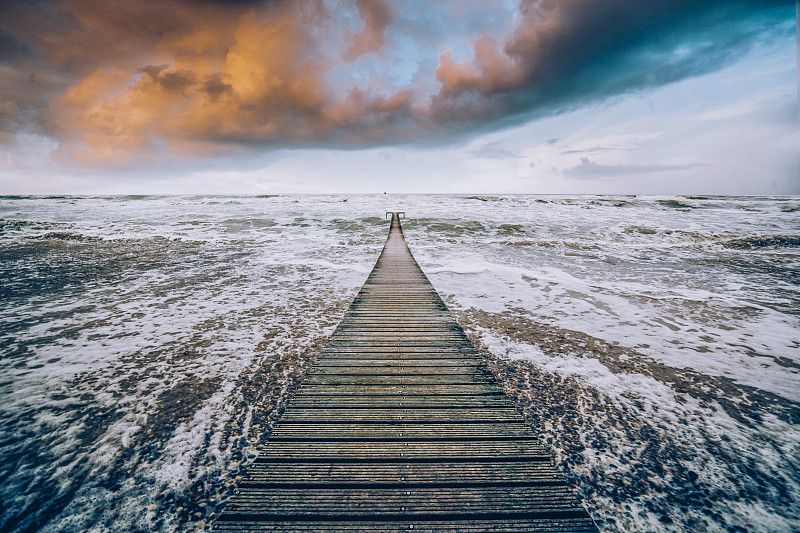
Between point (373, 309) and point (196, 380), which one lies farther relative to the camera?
point (373, 309)

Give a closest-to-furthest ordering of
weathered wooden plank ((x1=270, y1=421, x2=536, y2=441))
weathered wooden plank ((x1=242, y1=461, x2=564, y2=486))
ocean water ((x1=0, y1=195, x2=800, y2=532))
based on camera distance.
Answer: ocean water ((x1=0, y1=195, x2=800, y2=532)), weathered wooden plank ((x1=242, y1=461, x2=564, y2=486)), weathered wooden plank ((x1=270, y1=421, x2=536, y2=441))

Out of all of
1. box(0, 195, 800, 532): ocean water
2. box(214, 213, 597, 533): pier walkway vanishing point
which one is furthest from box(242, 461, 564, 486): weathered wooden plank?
box(0, 195, 800, 532): ocean water

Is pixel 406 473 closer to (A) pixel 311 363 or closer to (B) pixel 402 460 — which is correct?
(B) pixel 402 460

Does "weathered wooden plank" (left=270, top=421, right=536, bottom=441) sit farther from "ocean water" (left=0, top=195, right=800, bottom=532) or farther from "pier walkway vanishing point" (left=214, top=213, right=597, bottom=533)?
"ocean water" (left=0, top=195, right=800, bottom=532)

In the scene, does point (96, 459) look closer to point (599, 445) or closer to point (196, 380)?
point (196, 380)

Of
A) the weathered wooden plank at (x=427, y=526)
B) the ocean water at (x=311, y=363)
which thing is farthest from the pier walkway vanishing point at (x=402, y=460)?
the ocean water at (x=311, y=363)

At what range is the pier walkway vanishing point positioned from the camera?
232 cm

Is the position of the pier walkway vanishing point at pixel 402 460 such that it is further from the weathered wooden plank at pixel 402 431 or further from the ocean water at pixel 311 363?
the ocean water at pixel 311 363

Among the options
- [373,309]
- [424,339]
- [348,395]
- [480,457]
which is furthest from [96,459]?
[373,309]

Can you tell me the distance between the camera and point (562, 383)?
4090mm

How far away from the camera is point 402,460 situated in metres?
2.83

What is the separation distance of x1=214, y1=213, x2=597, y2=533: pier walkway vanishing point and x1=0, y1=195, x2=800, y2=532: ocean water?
0.78 feet

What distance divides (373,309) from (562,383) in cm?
391

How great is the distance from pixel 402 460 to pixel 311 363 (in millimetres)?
2206
